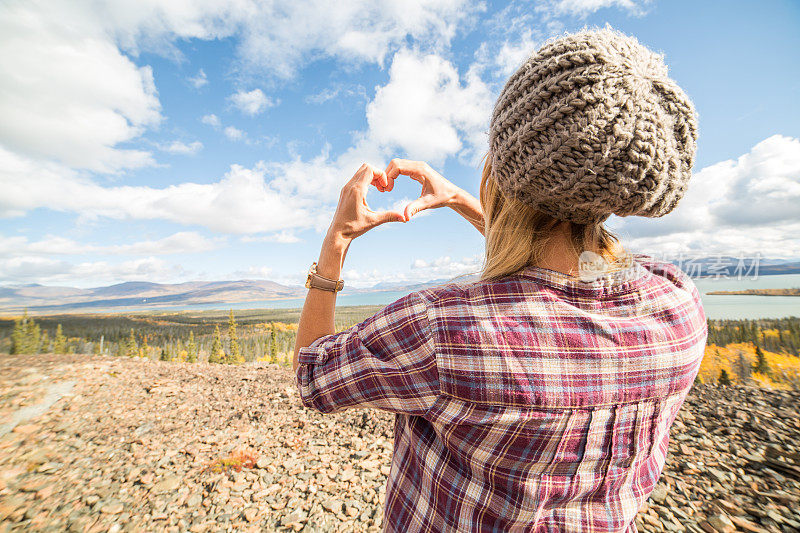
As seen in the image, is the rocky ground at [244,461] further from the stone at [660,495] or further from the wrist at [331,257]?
the wrist at [331,257]

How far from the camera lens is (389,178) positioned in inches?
49.2

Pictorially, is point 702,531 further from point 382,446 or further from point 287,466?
point 287,466

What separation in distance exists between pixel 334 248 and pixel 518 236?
1.89 feet

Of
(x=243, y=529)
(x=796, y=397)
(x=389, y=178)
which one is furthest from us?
(x=796, y=397)

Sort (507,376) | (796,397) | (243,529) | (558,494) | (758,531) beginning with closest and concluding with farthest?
(507,376), (558,494), (758,531), (243,529), (796,397)

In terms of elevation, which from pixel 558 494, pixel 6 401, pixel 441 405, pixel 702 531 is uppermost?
pixel 441 405

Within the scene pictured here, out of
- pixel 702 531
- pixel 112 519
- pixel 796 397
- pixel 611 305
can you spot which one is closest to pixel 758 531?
pixel 702 531

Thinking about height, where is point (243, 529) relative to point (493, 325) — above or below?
below

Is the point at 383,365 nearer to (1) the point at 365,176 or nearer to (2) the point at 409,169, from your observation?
(1) the point at 365,176

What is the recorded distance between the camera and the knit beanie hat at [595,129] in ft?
2.34

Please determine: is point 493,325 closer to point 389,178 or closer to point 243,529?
point 389,178

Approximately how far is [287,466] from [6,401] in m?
4.41

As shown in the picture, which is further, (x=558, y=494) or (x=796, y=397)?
(x=796, y=397)

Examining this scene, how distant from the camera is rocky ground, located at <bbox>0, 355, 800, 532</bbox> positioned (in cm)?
306
